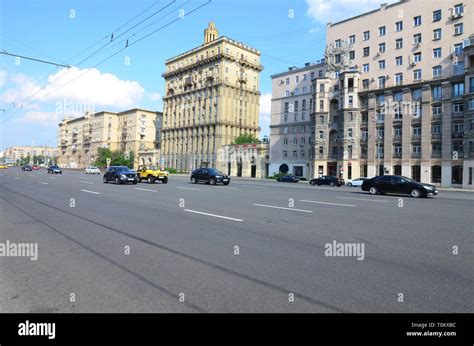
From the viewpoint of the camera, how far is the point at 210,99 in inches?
3511

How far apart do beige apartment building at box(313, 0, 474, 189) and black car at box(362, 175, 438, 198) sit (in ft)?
93.9

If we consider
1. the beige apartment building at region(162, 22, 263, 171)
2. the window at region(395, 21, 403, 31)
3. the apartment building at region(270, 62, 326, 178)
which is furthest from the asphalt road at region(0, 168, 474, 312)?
the beige apartment building at region(162, 22, 263, 171)

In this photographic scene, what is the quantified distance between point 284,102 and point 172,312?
71551mm

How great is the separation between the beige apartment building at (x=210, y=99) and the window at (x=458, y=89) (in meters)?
52.2

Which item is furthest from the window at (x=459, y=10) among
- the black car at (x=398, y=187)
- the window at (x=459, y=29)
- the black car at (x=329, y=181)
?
the black car at (x=398, y=187)

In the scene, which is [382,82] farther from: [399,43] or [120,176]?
[120,176]

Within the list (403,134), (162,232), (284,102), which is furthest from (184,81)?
(162,232)

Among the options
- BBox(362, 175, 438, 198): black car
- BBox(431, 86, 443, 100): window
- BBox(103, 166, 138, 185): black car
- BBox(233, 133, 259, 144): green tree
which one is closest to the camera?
BBox(362, 175, 438, 198): black car

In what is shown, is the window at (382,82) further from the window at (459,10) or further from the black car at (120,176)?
the black car at (120,176)

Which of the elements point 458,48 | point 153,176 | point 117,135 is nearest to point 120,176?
point 153,176

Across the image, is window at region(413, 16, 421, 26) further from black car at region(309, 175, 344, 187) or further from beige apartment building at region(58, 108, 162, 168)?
beige apartment building at region(58, 108, 162, 168)

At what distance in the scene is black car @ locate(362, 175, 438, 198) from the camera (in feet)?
63.7
